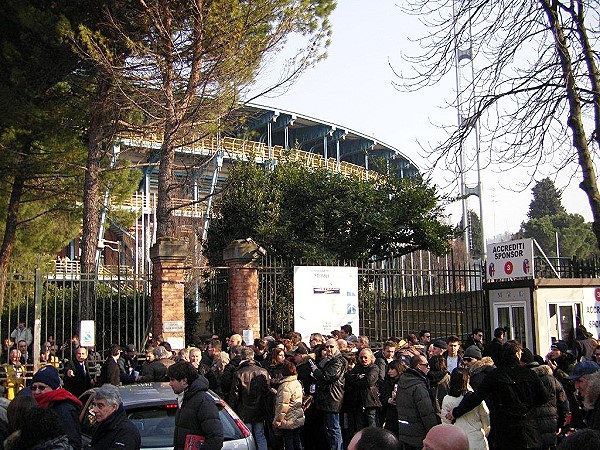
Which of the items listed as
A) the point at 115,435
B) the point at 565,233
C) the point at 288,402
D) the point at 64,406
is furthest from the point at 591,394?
the point at 565,233

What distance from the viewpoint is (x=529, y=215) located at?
281 feet

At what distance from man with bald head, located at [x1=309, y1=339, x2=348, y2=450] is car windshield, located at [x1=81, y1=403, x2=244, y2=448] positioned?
127 inches

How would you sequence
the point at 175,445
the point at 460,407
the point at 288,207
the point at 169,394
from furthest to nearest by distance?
the point at 288,207 < the point at 169,394 < the point at 460,407 < the point at 175,445

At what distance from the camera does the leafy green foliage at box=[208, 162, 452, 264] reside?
23750 millimetres

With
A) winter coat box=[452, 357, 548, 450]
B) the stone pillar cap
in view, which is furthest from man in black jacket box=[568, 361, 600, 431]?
the stone pillar cap

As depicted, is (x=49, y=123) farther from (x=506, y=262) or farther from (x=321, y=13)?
(x=506, y=262)

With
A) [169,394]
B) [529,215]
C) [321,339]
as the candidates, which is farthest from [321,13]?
[529,215]

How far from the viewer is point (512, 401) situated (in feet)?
23.2

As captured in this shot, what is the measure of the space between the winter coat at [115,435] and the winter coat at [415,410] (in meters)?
3.58

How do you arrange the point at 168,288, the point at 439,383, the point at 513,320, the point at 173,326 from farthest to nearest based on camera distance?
the point at 513,320
the point at 168,288
the point at 173,326
the point at 439,383

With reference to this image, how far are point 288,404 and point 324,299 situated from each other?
6.17m

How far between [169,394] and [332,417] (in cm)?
368

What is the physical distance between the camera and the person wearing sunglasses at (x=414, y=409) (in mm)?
8086

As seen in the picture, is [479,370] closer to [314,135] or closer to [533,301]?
[533,301]
